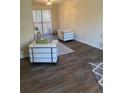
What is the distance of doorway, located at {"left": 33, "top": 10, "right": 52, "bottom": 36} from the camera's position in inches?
419

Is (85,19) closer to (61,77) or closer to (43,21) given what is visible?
(61,77)

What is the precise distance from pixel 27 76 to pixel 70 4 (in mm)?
5765

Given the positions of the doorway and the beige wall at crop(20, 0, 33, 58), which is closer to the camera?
the beige wall at crop(20, 0, 33, 58)

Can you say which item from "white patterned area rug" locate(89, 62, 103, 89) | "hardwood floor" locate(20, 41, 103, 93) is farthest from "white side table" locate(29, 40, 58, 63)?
"white patterned area rug" locate(89, 62, 103, 89)

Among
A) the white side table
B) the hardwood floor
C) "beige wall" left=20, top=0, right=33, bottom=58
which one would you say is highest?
"beige wall" left=20, top=0, right=33, bottom=58

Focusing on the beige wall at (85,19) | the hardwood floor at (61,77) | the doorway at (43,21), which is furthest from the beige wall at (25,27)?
the doorway at (43,21)

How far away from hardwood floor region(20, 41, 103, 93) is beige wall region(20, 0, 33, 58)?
1.48 feet

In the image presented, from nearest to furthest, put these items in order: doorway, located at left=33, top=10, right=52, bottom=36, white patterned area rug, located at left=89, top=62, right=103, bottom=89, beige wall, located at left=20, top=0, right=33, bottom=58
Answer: white patterned area rug, located at left=89, top=62, right=103, bottom=89 → beige wall, located at left=20, top=0, right=33, bottom=58 → doorway, located at left=33, top=10, right=52, bottom=36

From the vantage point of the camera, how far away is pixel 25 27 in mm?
5176

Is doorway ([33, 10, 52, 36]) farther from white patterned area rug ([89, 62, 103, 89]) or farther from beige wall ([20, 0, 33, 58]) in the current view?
white patterned area rug ([89, 62, 103, 89])

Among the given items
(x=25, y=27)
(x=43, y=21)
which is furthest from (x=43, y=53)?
(x=43, y=21)
